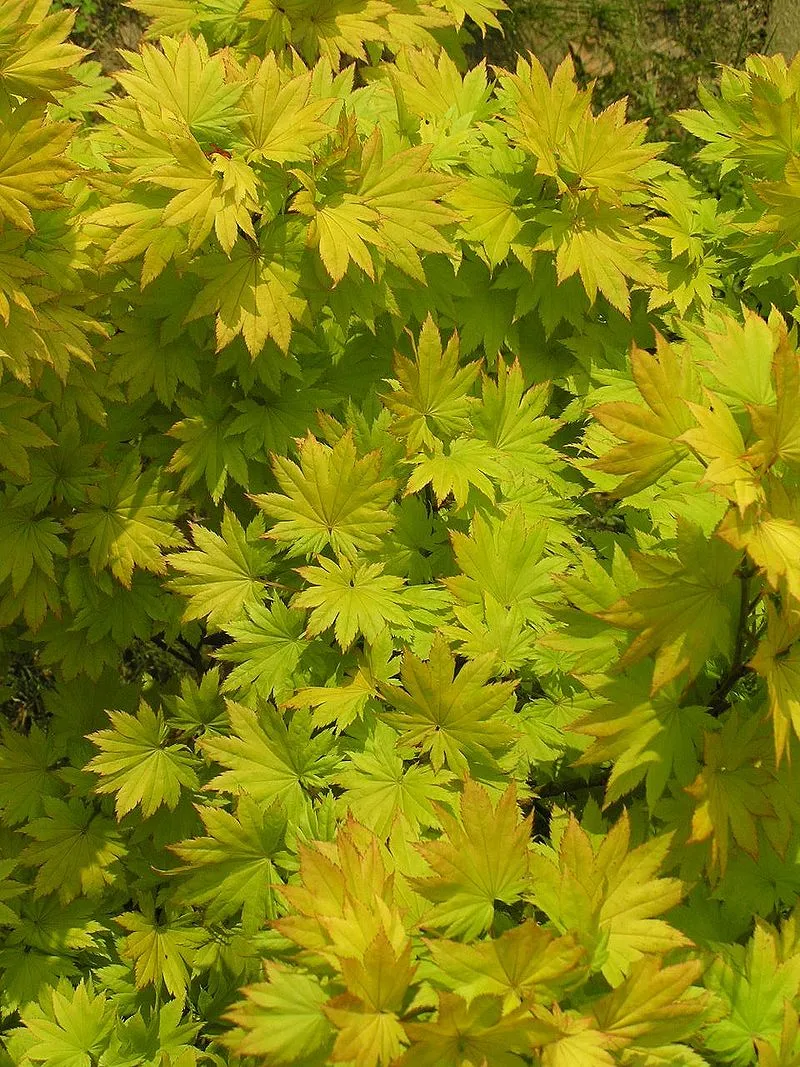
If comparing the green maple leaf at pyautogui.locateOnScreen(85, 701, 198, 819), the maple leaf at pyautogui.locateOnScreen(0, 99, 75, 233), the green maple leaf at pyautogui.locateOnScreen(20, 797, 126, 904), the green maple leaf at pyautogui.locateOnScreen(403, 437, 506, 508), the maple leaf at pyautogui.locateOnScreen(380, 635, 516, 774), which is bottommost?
the green maple leaf at pyautogui.locateOnScreen(20, 797, 126, 904)

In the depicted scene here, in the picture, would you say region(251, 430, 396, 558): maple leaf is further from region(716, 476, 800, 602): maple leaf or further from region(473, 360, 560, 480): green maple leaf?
region(716, 476, 800, 602): maple leaf

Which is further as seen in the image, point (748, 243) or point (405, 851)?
point (748, 243)

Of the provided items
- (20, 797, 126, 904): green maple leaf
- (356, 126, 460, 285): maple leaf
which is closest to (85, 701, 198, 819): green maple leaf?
(20, 797, 126, 904): green maple leaf

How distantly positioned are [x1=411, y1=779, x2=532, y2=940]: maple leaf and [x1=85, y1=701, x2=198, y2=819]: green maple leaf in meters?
0.98

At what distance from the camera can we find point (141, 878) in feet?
8.90

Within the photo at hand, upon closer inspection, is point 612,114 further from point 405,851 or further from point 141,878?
point 141,878

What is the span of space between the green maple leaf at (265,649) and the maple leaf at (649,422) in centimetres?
93

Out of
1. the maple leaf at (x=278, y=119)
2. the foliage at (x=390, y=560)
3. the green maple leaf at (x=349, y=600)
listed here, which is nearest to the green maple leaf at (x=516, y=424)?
the foliage at (x=390, y=560)

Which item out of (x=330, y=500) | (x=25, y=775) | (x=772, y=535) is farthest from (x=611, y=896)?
(x=25, y=775)

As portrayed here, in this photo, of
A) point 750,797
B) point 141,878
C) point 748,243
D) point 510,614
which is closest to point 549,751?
point 510,614

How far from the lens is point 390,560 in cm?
249

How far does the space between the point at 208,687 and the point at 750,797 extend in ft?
4.62

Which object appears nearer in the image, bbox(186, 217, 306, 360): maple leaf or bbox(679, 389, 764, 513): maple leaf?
bbox(679, 389, 764, 513): maple leaf

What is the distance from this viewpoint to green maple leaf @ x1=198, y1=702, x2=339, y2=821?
2.20 m
